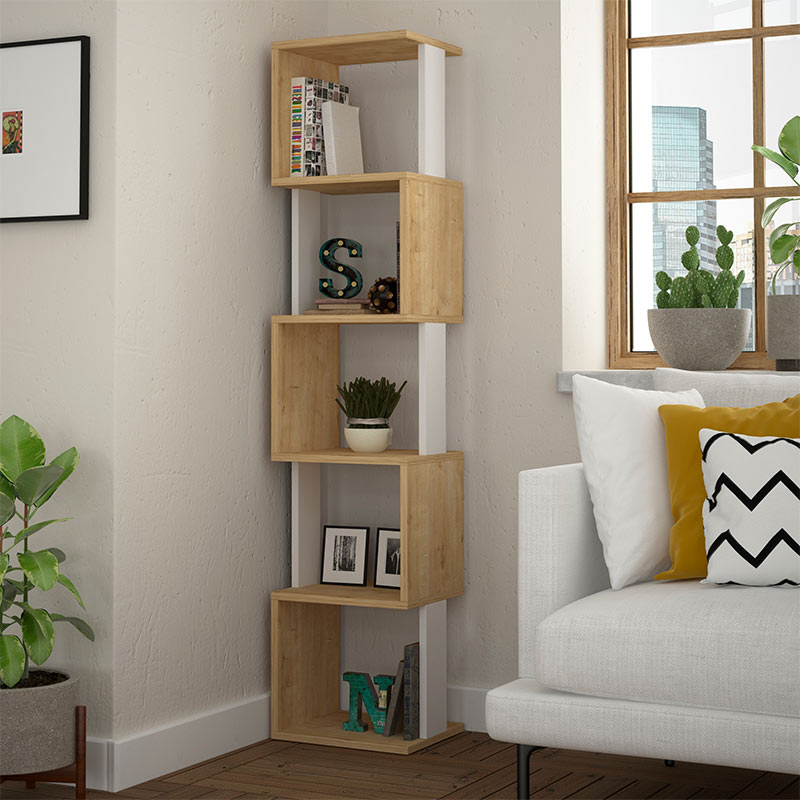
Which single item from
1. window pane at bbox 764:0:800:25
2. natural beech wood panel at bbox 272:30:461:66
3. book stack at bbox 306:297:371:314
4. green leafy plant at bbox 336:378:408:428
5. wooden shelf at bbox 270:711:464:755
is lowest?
wooden shelf at bbox 270:711:464:755

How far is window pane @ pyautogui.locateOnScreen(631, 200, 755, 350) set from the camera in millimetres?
3584

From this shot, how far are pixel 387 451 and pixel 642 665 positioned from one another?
133 centimetres

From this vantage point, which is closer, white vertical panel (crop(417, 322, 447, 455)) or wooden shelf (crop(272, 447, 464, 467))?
wooden shelf (crop(272, 447, 464, 467))

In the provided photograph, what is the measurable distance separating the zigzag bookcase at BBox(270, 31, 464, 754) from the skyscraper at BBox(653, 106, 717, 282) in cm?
63

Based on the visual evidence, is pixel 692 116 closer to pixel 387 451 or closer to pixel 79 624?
pixel 387 451

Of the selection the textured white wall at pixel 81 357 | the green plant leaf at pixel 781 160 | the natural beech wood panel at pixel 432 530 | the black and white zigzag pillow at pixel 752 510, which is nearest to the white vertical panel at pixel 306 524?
the natural beech wood panel at pixel 432 530

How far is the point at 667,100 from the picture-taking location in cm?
366

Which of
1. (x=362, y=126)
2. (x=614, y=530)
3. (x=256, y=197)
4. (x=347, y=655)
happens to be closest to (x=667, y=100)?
(x=362, y=126)

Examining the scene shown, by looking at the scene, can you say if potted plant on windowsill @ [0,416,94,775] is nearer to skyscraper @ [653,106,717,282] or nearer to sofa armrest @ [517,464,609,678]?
sofa armrest @ [517,464,609,678]

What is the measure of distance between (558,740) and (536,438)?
1.19m

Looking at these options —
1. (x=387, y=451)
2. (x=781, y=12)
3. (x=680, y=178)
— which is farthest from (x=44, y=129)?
(x=781, y=12)

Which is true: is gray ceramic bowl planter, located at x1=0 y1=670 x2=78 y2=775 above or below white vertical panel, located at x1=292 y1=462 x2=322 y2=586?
below

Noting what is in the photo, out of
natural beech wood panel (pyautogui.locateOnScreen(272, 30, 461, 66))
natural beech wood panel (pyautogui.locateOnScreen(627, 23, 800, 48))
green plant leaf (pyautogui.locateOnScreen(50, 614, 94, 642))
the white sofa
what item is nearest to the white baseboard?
green plant leaf (pyautogui.locateOnScreen(50, 614, 94, 642))

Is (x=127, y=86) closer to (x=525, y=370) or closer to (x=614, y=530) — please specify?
(x=525, y=370)
